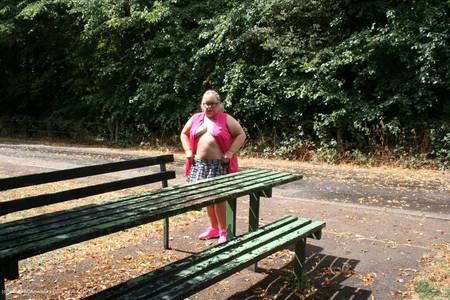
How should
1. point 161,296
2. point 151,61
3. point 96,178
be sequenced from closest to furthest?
1. point 161,296
2. point 96,178
3. point 151,61

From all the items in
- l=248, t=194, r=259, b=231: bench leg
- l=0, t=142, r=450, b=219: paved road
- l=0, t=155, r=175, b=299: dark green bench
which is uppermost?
l=0, t=155, r=175, b=299: dark green bench

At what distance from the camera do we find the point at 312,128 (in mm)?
13305

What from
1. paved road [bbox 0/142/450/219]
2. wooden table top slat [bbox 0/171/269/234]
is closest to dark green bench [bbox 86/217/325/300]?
wooden table top slat [bbox 0/171/269/234]

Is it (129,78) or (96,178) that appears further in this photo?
(129,78)

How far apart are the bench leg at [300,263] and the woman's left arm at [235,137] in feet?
4.82

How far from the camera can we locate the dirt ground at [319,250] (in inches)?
168

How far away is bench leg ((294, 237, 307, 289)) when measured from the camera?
Result: 4.26 m

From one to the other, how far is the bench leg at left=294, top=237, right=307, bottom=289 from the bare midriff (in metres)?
1.54

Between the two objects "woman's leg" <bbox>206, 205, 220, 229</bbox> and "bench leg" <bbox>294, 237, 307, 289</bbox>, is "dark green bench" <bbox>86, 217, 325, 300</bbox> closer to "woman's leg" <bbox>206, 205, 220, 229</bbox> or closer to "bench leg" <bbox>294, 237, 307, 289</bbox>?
"bench leg" <bbox>294, 237, 307, 289</bbox>

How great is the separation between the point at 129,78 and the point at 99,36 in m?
2.28

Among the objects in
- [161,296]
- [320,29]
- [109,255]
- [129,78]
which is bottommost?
[109,255]

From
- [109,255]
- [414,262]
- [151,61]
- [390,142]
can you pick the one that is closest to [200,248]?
[109,255]

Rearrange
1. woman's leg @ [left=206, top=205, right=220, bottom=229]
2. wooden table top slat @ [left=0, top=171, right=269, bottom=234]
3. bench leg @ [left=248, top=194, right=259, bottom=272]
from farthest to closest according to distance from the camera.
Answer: woman's leg @ [left=206, top=205, right=220, bottom=229]
bench leg @ [left=248, top=194, right=259, bottom=272]
wooden table top slat @ [left=0, top=171, right=269, bottom=234]

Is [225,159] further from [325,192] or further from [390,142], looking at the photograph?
[390,142]
